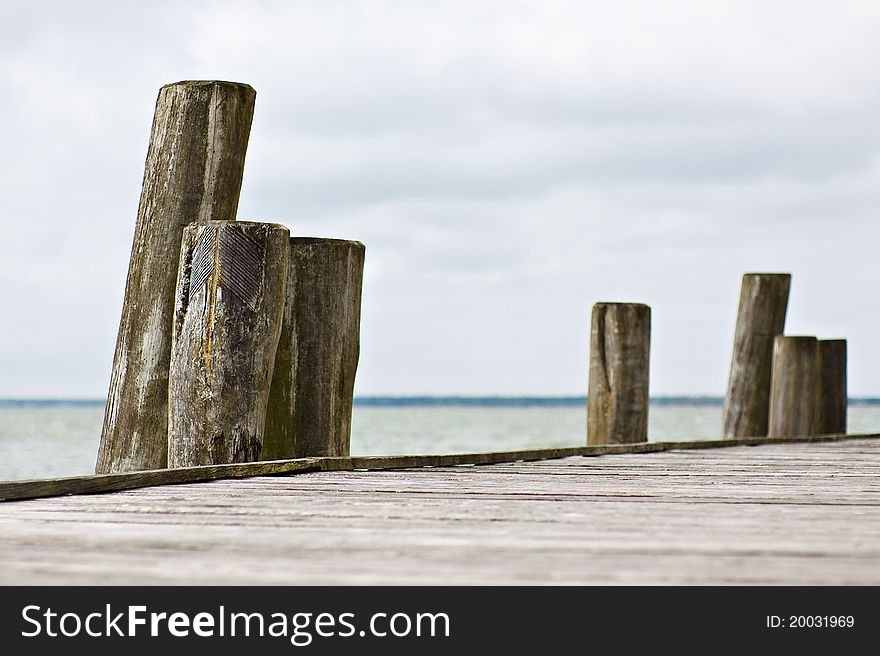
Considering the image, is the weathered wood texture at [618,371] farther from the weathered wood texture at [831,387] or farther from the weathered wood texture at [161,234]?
the weathered wood texture at [161,234]

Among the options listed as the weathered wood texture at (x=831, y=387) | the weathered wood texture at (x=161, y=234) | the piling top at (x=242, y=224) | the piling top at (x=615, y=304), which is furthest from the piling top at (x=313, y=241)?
the weathered wood texture at (x=831, y=387)

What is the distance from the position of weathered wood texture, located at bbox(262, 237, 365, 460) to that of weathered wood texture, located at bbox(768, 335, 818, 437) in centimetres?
455

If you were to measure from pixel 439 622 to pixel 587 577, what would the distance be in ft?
1.08

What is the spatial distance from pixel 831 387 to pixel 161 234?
19.8 ft

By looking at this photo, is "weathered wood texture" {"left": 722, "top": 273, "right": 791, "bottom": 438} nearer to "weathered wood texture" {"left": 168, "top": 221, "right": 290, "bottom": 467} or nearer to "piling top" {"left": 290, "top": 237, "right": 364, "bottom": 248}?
"piling top" {"left": 290, "top": 237, "right": 364, "bottom": 248}

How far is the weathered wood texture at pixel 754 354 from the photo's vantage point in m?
8.20

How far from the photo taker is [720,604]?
176 centimetres

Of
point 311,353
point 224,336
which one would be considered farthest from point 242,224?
point 311,353

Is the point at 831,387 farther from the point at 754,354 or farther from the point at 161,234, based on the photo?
the point at 161,234

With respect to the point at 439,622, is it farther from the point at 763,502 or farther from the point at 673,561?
the point at 763,502

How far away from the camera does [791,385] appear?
26.9 ft

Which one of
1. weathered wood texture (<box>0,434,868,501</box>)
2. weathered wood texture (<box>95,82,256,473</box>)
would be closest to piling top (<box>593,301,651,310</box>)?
weathered wood texture (<box>0,434,868,501</box>)

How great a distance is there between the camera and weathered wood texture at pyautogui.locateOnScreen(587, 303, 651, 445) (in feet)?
21.8

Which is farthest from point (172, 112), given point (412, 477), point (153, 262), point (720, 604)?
point (720, 604)
